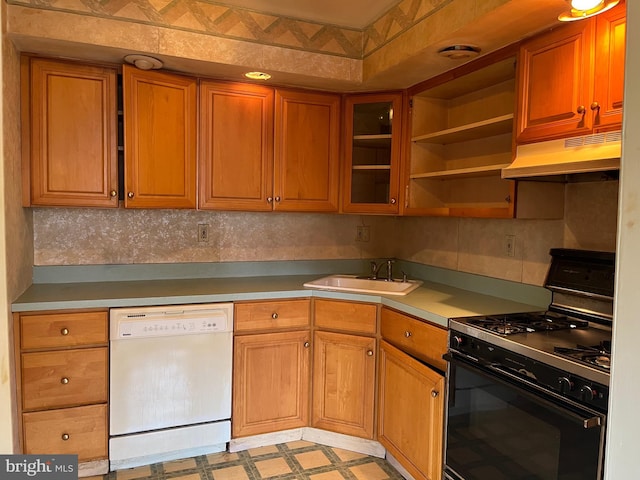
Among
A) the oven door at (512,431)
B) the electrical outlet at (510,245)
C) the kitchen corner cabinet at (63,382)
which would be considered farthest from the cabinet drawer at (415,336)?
the kitchen corner cabinet at (63,382)

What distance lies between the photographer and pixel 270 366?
99.6 inches

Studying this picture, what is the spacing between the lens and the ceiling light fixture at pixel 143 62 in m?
2.26

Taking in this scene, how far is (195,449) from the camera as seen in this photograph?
247 centimetres

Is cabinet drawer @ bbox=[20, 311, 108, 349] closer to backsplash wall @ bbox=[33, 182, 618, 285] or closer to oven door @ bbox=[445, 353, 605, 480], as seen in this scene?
backsplash wall @ bbox=[33, 182, 618, 285]

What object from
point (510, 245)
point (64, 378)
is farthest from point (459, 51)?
point (64, 378)

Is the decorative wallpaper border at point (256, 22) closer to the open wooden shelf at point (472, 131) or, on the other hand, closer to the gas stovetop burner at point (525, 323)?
the open wooden shelf at point (472, 131)

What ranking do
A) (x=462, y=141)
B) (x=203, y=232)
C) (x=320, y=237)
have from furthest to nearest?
(x=320, y=237) < (x=203, y=232) < (x=462, y=141)

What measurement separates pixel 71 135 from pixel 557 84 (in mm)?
2249

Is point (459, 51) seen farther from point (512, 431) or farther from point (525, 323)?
point (512, 431)

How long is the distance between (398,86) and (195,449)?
2.33 meters

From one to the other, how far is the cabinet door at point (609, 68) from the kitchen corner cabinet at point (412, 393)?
102 cm

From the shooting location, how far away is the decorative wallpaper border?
209cm

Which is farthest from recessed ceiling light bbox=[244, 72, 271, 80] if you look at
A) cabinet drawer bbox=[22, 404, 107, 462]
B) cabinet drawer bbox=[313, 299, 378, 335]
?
cabinet drawer bbox=[22, 404, 107, 462]

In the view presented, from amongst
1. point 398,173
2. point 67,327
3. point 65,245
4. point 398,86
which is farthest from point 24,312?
point 398,86
